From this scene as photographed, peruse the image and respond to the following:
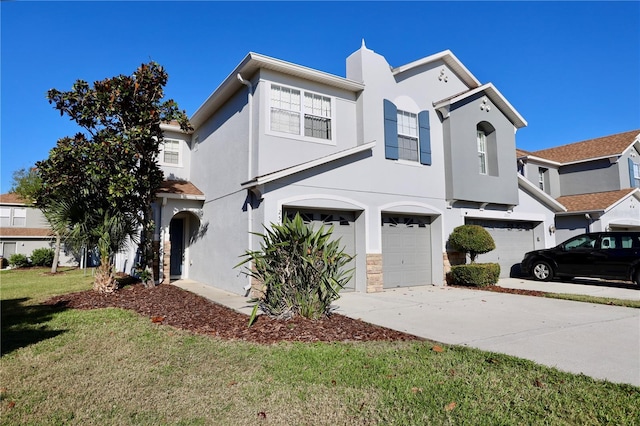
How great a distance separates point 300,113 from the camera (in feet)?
37.0

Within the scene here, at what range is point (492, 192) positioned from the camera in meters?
14.6

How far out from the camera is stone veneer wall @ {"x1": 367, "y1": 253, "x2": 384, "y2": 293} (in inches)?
449

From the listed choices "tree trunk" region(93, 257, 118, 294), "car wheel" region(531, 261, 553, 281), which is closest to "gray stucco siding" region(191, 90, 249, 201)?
"tree trunk" region(93, 257, 118, 294)

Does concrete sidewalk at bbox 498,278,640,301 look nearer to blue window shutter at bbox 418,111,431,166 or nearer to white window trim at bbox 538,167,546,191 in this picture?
blue window shutter at bbox 418,111,431,166

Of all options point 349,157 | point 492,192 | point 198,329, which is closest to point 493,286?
point 492,192

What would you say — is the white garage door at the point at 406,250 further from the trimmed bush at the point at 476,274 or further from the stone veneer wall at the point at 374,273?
the trimmed bush at the point at 476,274

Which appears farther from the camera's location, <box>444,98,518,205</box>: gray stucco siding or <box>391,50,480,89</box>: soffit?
<box>444,98,518,205</box>: gray stucco siding

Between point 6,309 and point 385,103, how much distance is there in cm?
1175

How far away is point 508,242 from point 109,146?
15086 mm

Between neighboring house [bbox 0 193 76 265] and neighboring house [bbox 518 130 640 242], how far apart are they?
31716mm

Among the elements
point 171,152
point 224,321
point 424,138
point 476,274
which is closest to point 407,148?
point 424,138

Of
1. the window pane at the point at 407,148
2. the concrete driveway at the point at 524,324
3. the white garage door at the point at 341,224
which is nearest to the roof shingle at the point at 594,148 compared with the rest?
the concrete driveway at the point at 524,324

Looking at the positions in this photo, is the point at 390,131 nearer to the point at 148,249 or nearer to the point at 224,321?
the point at 224,321

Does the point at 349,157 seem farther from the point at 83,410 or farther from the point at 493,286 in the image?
the point at 83,410
